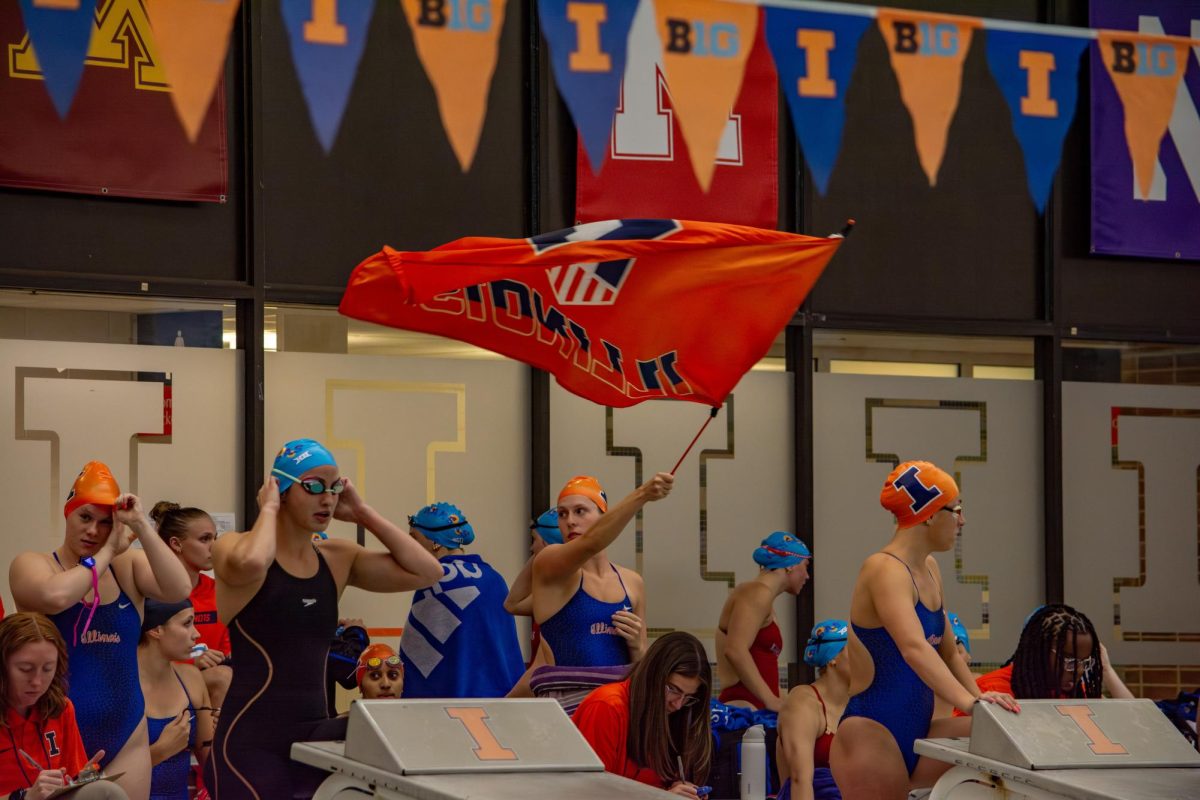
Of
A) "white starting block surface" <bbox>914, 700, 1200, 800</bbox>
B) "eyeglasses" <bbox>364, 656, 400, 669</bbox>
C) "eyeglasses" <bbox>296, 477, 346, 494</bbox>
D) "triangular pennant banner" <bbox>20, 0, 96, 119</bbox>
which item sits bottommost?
"eyeglasses" <bbox>364, 656, 400, 669</bbox>

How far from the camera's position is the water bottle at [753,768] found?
18.7 feet

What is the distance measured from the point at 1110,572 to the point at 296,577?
245 inches

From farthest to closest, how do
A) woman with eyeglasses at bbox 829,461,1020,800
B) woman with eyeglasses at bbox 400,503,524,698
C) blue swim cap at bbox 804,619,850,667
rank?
1. woman with eyeglasses at bbox 400,503,524,698
2. blue swim cap at bbox 804,619,850,667
3. woman with eyeglasses at bbox 829,461,1020,800

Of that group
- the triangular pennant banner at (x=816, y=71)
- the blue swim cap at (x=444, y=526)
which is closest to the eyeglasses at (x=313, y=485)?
the blue swim cap at (x=444, y=526)

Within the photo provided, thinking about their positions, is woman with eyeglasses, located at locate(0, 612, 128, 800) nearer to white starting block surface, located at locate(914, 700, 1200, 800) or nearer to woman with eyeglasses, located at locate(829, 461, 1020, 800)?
woman with eyeglasses, located at locate(829, 461, 1020, 800)

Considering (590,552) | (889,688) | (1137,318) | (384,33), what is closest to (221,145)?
(384,33)

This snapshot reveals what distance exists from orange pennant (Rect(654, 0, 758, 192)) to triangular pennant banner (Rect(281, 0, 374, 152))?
65.5 inches

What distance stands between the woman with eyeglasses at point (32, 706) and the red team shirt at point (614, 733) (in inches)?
55.9

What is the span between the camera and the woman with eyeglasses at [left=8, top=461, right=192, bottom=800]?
5.57m

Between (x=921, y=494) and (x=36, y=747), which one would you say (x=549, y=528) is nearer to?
(x=921, y=494)

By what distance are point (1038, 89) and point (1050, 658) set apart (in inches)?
195

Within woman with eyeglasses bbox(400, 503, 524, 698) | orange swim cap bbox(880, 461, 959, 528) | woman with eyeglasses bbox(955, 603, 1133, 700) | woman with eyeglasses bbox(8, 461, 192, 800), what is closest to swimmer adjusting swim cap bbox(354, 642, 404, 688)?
woman with eyeglasses bbox(400, 503, 524, 698)

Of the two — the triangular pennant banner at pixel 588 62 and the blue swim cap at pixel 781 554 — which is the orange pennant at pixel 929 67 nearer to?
the triangular pennant banner at pixel 588 62

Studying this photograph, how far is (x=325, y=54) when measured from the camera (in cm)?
839
